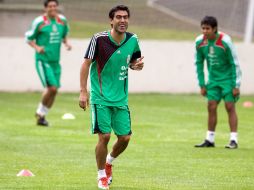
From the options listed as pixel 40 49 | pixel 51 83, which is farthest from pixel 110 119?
pixel 51 83

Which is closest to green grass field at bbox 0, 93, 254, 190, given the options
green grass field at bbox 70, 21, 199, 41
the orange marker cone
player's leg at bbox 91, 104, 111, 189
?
the orange marker cone

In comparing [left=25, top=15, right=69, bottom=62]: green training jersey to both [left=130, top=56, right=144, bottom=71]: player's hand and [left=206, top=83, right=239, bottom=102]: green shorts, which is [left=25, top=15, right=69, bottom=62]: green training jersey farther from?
[left=130, top=56, right=144, bottom=71]: player's hand

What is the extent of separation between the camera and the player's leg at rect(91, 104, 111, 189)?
10531 millimetres

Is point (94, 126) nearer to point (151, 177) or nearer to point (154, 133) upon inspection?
point (151, 177)

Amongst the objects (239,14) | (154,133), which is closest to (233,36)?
(239,14)

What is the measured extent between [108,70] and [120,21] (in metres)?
0.60

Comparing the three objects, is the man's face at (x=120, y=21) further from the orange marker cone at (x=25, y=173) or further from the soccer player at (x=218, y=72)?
the soccer player at (x=218, y=72)

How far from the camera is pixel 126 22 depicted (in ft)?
34.7

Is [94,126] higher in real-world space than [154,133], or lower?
higher

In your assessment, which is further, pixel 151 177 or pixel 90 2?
pixel 90 2

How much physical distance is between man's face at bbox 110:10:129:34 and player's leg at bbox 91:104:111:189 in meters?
0.90

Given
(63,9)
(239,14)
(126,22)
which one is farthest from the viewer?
(63,9)

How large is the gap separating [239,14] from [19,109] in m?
9.50

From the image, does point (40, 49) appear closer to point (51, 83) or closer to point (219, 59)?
point (51, 83)
